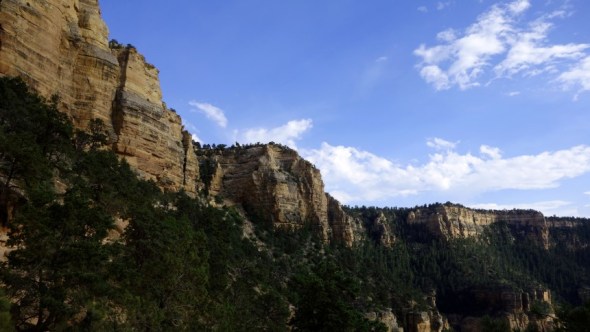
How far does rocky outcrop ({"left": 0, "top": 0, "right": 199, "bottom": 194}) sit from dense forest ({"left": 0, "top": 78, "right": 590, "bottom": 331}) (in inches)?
104

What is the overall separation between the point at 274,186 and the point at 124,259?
51.6 metres

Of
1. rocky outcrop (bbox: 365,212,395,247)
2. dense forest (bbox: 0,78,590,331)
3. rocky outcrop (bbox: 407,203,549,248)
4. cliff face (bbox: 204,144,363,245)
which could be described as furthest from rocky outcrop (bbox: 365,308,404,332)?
rocky outcrop (bbox: 407,203,549,248)

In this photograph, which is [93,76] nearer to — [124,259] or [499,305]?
[124,259]

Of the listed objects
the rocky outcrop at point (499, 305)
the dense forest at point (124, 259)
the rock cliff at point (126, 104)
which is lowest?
the rocky outcrop at point (499, 305)

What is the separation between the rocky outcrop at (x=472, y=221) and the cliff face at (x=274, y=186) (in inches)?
2207

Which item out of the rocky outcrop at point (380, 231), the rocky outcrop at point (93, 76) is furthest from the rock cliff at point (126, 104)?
the rocky outcrop at point (380, 231)

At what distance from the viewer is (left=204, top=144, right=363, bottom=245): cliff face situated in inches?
2781

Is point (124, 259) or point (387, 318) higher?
point (124, 259)

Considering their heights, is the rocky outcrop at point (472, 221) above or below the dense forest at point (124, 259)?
above

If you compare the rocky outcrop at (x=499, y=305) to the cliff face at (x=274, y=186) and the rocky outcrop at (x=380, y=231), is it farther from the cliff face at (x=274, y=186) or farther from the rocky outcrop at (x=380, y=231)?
the cliff face at (x=274, y=186)

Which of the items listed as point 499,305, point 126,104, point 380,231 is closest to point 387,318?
point 126,104

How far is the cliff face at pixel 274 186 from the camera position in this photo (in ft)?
232

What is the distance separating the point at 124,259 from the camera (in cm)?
1953

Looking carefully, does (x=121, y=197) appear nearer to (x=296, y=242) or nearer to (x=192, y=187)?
(x=192, y=187)
